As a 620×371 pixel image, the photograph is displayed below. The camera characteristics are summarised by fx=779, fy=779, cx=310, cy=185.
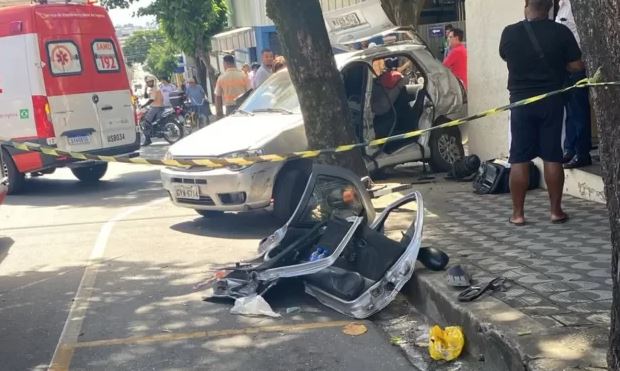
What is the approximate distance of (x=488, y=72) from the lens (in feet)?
31.9

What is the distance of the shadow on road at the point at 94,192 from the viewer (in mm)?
11328

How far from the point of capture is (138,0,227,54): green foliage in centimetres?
2486

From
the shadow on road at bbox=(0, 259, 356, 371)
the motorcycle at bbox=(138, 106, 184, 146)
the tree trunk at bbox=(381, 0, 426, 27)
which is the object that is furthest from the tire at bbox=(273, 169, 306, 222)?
the motorcycle at bbox=(138, 106, 184, 146)

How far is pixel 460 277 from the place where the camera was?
5.23m

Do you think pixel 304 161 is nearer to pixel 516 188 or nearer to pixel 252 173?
pixel 252 173

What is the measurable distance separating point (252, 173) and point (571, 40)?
3.36 m

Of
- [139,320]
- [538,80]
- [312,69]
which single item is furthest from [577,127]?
[139,320]

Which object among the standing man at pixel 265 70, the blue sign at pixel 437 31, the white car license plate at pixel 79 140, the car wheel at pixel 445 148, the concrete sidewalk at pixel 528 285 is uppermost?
the blue sign at pixel 437 31

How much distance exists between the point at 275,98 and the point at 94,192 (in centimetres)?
429

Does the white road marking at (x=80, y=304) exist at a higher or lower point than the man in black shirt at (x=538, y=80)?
lower

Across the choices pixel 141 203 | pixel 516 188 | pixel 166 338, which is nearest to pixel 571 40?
pixel 516 188

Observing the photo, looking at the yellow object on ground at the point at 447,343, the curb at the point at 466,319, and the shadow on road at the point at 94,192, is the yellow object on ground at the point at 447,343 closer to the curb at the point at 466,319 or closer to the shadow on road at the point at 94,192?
the curb at the point at 466,319

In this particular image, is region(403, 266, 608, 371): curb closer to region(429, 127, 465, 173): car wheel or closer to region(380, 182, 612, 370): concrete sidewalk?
region(380, 182, 612, 370): concrete sidewalk

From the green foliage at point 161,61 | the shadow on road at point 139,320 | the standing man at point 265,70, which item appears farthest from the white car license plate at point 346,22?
the green foliage at point 161,61
